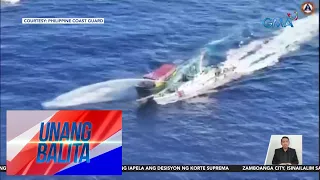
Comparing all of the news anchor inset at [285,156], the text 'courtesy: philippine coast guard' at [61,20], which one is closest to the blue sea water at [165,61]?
the text 'courtesy: philippine coast guard' at [61,20]

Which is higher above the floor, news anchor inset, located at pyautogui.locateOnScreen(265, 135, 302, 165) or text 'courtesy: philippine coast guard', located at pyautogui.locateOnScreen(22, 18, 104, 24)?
text 'courtesy: philippine coast guard', located at pyautogui.locateOnScreen(22, 18, 104, 24)

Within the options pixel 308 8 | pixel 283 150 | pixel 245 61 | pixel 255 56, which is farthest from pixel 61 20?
pixel 283 150

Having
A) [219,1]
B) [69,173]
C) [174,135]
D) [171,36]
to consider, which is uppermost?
[219,1]

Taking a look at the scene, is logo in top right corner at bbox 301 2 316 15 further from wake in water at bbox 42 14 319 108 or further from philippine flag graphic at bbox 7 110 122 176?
philippine flag graphic at bbox 7 110 122 176

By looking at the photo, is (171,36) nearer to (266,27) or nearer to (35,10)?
(266,27)

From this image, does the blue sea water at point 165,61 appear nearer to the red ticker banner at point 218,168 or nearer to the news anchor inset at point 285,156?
the red ticker banner at point 218,168

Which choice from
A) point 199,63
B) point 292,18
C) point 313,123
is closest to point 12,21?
point 199,63

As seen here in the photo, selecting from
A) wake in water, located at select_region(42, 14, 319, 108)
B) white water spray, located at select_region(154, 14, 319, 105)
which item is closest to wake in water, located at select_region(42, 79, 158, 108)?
wake in water, located at select_region(42, 14, 319, 108)

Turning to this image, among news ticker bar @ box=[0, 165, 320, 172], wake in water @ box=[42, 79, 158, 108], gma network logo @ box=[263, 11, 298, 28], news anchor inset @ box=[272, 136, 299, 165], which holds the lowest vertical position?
news ticker bar @ box=[0, 165, 320, 172]
